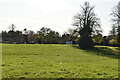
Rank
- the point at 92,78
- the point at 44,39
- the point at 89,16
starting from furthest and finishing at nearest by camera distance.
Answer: the point at 44,39 < the point at 89,16 < the point at 92,78

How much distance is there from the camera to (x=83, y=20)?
67.0m

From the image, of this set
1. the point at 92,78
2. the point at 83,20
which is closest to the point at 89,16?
the point at 83,20

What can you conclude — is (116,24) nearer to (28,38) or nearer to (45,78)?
(45,78)

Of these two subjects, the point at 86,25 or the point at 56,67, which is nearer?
the point at 56,67

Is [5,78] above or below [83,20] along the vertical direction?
below

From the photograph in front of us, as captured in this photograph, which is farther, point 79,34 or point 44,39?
point 44,39

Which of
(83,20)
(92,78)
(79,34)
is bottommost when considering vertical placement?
(92,78)

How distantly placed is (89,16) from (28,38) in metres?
76.2

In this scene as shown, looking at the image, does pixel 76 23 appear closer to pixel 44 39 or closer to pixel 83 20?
pixel 83 20

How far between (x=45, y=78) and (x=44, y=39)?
98956 millimetres

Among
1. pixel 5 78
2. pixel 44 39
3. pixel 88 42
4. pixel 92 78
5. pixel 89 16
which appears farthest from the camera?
pixel 44 39

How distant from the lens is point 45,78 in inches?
440

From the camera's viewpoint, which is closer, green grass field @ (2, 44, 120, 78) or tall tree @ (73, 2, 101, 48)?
green grass field @ (2, 44, 120, 78)

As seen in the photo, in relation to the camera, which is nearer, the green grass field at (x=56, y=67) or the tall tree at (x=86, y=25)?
the green grass field at (x=56, y=67)
